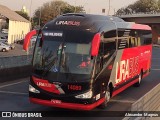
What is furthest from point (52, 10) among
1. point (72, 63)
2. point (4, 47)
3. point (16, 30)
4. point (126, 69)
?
point (72, 63)

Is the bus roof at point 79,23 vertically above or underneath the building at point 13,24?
above

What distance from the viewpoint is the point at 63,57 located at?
36.3 feet

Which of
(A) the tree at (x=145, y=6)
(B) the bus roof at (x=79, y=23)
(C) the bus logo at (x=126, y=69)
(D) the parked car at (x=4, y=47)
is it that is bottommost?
(D) the parked car at (x=4, y=47)

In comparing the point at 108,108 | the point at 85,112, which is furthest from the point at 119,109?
the point at 85,112

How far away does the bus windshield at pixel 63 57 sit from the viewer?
36.0 feet

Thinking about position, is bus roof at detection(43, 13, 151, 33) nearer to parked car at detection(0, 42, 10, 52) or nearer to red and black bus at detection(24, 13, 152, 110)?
red and black bus at detection(24, 13, 152, 110)

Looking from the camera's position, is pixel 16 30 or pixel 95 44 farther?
pixel 16 30

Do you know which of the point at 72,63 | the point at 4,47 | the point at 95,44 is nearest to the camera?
the point at 95,44

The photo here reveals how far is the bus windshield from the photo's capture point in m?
11.0

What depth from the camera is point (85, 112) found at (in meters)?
12.1

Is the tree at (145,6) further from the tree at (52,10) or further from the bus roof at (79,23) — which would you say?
the bus roof at (79,23)

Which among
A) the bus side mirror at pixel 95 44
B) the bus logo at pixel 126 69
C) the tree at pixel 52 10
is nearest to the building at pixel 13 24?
the tree at pixel 52 10

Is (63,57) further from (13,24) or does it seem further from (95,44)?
(13,24)

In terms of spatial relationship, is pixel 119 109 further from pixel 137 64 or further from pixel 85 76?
pixel 137 64
